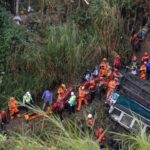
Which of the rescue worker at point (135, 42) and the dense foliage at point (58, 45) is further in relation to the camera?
the rescue worker at point (135, 42)

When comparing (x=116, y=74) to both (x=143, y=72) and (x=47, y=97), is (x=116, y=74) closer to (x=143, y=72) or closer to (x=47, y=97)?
(x=143, y=72)

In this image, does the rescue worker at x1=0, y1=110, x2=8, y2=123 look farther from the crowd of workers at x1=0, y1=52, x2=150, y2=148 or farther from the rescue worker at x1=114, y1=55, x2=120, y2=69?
the rescue worker at x1=114, y1=55, x2=120, y2=69

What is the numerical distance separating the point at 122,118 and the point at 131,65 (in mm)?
3353

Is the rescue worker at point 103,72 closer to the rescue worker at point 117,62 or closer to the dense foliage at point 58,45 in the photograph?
the rescue worker at point 117,62

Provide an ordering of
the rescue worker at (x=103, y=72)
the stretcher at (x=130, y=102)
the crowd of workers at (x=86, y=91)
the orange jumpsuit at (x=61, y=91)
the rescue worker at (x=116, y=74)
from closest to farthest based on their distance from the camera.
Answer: the stretcher at (x=130, y=102), the crowd of workers at (x=86, y=91), the orange jumpsuit at (x=61, y=91), the rescue worker at (x=116, y=74), the rescue worker at (x=103, y=72)

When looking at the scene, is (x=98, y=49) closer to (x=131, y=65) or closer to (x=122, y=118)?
(x=131, y=65)

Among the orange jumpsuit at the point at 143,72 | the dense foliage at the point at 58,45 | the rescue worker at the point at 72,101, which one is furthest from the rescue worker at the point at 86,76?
the orange jumpsuit at the point at 143,72

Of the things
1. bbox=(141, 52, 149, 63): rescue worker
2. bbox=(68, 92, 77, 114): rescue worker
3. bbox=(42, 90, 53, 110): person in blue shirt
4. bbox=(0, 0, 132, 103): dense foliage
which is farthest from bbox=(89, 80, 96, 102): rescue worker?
bbox=(141, 52, 149, 63): rescue worker

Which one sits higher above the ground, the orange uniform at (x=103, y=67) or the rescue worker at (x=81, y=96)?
the orange uniform at (x=103, y=67)

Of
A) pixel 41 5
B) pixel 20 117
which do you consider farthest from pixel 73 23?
pixel 20 117

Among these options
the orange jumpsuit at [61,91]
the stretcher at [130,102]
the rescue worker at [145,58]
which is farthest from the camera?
the rescue worker at [145,58]

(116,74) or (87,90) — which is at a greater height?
(116,74)

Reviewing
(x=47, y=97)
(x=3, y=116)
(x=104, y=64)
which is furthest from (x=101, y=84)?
(x=3, y=116)

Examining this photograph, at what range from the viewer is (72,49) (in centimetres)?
1586
